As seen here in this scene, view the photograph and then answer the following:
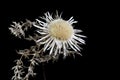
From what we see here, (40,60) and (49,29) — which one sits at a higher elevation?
(49,29)

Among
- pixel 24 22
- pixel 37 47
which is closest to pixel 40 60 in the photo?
pixel 37 47

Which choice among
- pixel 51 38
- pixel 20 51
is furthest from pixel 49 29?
pixel 20 51

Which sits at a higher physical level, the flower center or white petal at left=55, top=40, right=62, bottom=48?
the flower center

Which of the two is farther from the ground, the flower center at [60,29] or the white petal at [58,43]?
the flower center at [60,29]

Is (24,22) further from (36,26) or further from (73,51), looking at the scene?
(73,51)

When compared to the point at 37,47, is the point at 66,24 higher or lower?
higher

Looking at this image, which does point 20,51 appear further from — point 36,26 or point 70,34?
point 70,34
